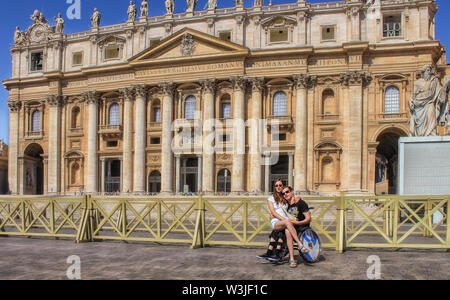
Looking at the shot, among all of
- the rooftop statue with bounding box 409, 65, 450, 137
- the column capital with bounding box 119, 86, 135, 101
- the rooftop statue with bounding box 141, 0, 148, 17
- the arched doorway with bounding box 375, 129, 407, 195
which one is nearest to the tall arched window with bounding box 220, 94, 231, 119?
the column capital with bounding box 119, 86, 135, 101

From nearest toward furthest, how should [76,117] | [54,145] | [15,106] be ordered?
[54,145], [76,117], [15,106]

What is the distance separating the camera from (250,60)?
42.3m

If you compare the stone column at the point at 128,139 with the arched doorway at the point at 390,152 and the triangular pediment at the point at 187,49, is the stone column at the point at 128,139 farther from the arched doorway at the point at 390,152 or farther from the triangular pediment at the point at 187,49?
the arched doorway at the point at 390,152

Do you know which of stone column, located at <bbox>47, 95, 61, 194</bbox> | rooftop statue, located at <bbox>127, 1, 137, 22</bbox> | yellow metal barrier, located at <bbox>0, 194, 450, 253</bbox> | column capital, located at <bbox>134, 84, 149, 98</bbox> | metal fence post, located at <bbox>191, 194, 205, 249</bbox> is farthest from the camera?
stone column, located at <bbox>47, 95, 61, 194</bbox>

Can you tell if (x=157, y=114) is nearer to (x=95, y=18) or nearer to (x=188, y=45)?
(x=188, y=45)

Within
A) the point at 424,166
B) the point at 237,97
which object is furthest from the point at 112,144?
the point at 424,166

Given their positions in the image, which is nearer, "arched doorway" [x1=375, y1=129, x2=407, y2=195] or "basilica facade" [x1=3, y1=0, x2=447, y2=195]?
"basilica facade" [x1=3, y1=0, x2=447, y2=195]

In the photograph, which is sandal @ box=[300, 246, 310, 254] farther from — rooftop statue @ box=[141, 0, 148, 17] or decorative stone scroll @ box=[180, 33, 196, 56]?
rooftop statue @ box=[141, 0, 148, 17]

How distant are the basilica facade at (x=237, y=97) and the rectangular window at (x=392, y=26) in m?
0.10

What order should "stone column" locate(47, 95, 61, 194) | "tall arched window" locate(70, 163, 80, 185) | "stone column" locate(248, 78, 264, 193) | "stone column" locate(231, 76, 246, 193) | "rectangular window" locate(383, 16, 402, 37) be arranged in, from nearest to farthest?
"rectangular window" locate(383, 16, 402, 37) < "stone column" locate(248, 78, 264, 193) < "stone column" locate(231, 76, 246, 193) < "stone column" locate(47, 95, 61, 194) < "tall arched window" locate(70, 163, 80, 185)

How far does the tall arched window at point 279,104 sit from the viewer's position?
139ft

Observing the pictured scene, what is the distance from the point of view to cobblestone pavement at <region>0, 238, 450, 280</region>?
8891mm

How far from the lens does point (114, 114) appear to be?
4775 cm

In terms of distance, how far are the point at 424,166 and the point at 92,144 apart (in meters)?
36.6
